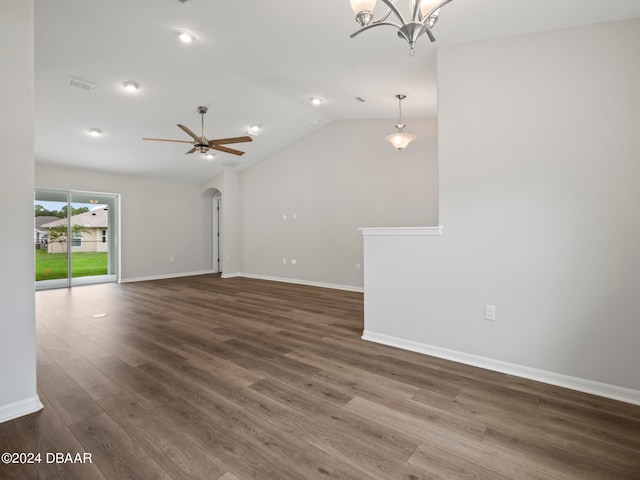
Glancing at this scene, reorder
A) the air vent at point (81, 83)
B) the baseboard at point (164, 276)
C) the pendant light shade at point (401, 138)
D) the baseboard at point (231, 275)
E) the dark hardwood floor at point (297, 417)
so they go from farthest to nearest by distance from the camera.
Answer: the baseboard at point (231, 275)
the baseboard at point (164, 276)
the pendant light shade at point (401, 138)
the air vent at point (81, 83)
the dark hardwood floor at point (297, 417)

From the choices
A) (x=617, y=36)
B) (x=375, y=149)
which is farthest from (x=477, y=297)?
(x=375, y=149)

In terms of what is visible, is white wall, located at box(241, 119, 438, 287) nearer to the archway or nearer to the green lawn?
the archway

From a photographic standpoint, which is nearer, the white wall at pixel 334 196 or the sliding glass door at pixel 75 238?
the white wall at pixel 334 196

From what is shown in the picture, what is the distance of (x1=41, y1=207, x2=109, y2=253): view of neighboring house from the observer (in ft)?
22.1

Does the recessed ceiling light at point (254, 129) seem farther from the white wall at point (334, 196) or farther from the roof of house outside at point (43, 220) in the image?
the roof of house outside at point (43, 220)

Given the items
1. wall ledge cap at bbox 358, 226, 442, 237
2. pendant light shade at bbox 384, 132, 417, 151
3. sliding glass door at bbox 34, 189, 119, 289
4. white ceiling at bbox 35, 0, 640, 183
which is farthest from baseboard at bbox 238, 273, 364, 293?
white ceiling at bbox 35, 0, 640, 183

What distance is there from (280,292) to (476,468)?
15.7ft

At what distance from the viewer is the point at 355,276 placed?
6188 mm

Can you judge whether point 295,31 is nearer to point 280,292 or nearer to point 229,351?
point 229,351

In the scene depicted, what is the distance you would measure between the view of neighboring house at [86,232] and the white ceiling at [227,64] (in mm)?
1238

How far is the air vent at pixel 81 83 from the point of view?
3.96 m

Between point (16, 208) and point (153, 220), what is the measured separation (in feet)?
21.2

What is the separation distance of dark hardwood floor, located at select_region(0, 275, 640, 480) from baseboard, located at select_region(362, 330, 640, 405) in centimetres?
10

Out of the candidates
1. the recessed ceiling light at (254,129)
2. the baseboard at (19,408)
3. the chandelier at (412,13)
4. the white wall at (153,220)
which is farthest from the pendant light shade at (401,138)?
the white wall at (153,220)
